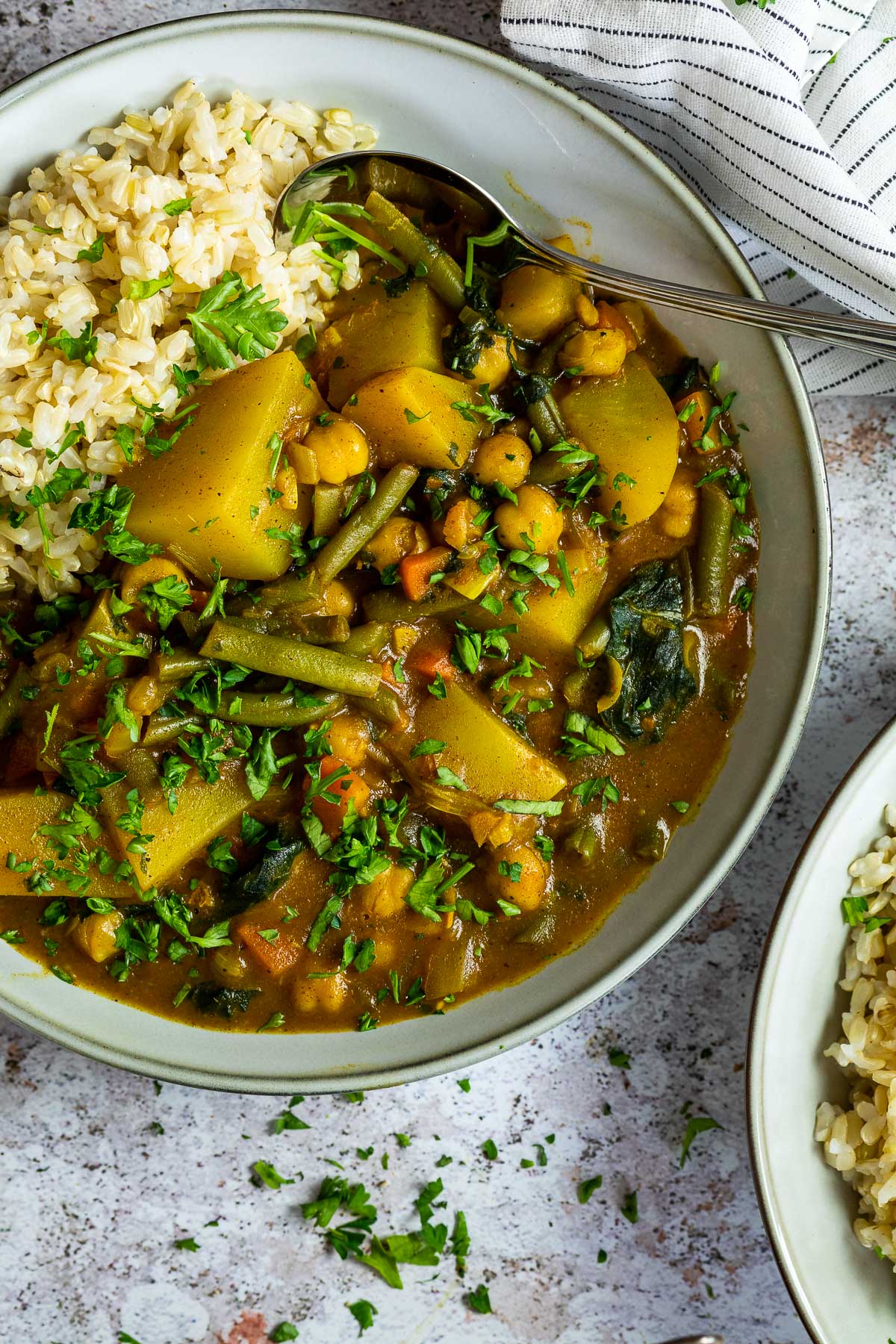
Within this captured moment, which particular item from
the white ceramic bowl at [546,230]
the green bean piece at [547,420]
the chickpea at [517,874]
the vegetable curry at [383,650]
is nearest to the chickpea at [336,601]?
the vegetable curry at [383,650]

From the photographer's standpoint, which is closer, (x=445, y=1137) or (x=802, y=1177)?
(x=802, y=1177)

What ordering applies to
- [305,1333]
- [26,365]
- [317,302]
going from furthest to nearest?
[305,1333] < [317,302] < [26,365]

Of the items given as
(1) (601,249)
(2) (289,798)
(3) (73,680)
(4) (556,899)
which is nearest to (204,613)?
(3) (73,680)

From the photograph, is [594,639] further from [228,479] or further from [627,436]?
[228,479]

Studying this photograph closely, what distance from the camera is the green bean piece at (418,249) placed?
3.24 meters

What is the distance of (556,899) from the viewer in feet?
11.2

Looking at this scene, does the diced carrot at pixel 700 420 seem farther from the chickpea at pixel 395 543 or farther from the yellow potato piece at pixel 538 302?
the chickpea at pixel 395 543

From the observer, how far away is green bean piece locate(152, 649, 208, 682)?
10.3 ft

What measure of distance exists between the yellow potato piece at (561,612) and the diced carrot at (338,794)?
25.9 inches

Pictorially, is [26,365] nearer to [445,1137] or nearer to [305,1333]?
[445,1137]

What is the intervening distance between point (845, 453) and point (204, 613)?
2.39 metres

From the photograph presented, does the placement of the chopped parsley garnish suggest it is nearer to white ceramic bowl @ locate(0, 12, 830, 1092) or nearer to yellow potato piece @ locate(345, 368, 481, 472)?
white ceramic bowl @ locate(0, 12, 830, 1092)

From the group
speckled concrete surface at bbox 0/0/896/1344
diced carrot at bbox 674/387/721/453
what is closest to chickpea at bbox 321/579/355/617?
diced carrot at bbox 674/387/721/453

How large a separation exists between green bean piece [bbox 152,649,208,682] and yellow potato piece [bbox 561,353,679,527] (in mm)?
1355
